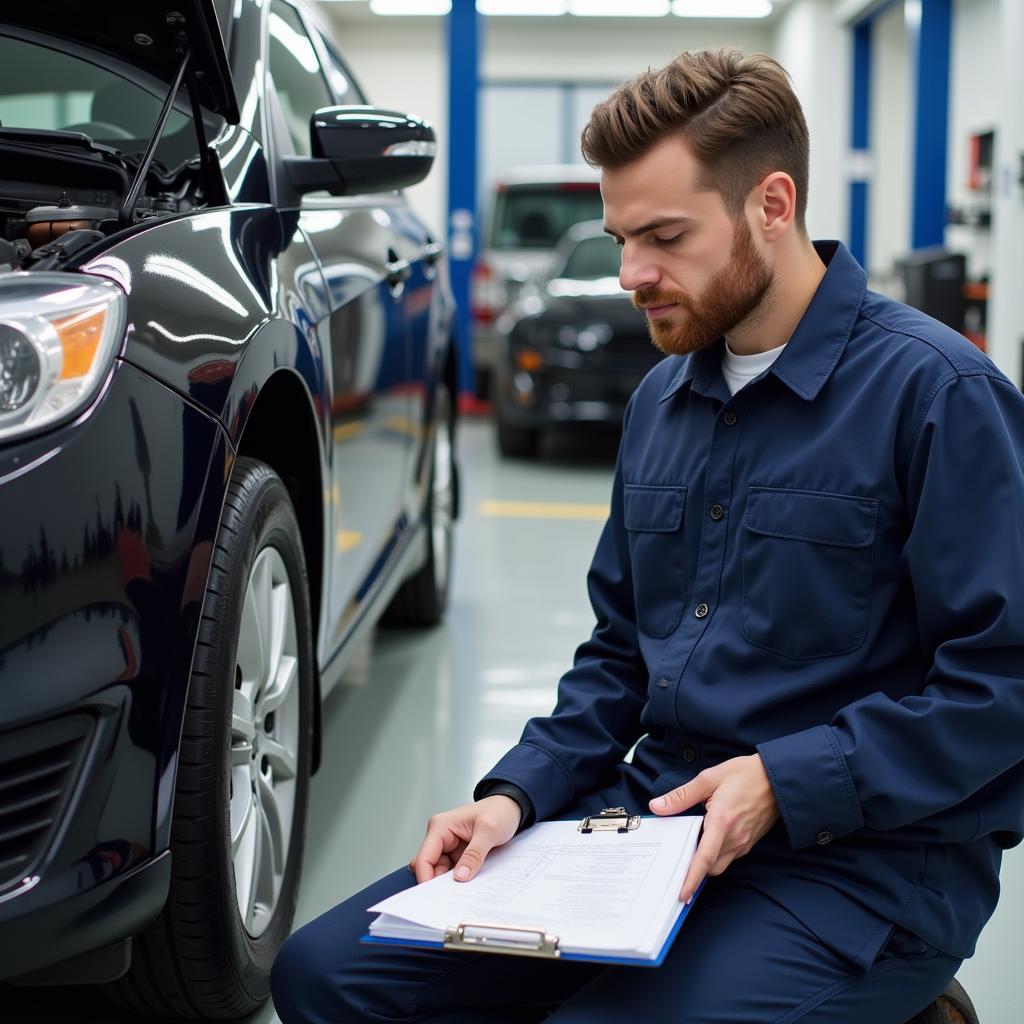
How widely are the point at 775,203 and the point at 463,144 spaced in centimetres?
870

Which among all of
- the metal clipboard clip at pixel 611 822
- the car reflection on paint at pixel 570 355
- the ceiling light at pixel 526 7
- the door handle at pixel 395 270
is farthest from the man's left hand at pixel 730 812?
the ceiling light at pixel 526 7

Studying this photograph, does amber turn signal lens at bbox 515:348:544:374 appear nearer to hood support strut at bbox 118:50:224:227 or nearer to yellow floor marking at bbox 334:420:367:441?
yellow floor marking at bbox 334:420:367:441

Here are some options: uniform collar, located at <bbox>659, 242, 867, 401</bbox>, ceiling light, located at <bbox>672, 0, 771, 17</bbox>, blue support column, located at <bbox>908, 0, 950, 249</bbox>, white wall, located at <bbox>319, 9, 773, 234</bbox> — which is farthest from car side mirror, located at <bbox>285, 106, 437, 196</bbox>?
white wall, located at <bbox>319, 9, 773, 234</bbox>

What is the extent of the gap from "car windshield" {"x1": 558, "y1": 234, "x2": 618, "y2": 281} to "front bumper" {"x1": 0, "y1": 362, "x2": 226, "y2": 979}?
5942 mm

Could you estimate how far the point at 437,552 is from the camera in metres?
3.74

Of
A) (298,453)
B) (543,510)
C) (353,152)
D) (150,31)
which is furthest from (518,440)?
(150,31)

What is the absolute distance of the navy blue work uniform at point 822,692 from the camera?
129 centimetres

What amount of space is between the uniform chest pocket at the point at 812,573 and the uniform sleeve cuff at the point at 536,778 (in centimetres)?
28

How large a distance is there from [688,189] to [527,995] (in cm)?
88

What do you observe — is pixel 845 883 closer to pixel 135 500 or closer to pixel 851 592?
pixel 851 592

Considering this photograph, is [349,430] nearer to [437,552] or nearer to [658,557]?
[658,557]

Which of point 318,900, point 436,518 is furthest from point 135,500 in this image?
point 436,518

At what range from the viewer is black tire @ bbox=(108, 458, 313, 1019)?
4.80 ft

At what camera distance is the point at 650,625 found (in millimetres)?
1577
